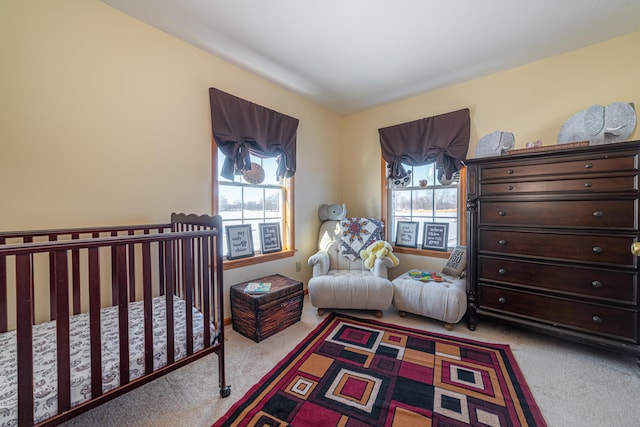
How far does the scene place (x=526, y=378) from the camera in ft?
5.35

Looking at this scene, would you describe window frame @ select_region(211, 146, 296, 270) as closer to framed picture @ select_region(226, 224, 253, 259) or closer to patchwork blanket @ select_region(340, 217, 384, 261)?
A: framed picture @ select_region(226, 224, 253, 259)

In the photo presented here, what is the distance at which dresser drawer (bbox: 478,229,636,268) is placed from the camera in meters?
1.71

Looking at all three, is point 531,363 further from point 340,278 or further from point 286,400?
point 286,400

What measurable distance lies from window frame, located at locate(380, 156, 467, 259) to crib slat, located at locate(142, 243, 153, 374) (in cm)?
271

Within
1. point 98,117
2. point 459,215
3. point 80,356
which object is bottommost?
point 80,356

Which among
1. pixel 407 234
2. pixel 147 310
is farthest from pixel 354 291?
pixel 147 310

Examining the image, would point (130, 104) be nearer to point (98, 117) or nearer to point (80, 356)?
point (98, 117)

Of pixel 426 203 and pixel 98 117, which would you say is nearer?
pixel 98 117

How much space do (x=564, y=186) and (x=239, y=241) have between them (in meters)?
2.69

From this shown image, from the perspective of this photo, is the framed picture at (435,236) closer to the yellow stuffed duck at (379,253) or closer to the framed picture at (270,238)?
the yellow stuffed duck at (379,253)

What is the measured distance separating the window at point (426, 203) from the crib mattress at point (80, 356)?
99.7 inches

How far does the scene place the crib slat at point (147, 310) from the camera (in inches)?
46.1

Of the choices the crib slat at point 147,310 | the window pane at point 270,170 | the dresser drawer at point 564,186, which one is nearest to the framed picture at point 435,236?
the dresser drawer at point 564,186

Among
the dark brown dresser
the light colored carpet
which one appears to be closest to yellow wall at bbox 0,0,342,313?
the light colored carpet
